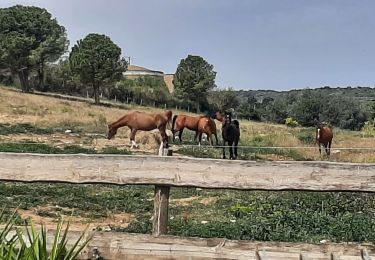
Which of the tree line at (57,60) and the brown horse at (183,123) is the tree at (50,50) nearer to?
the tree line at (57,60)

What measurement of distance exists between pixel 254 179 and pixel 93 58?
171ft

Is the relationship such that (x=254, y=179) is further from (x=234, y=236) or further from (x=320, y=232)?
(x=320, y=232)

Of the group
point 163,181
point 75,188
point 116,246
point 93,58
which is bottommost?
point 75,188

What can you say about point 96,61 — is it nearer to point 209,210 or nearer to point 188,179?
point 209,210

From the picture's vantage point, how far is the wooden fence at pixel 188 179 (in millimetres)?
3432

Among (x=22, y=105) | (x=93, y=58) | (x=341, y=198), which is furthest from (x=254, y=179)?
(x=93, y=58)

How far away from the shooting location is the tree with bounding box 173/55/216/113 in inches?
2723

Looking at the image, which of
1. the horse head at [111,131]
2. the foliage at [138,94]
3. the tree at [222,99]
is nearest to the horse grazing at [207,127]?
the horse head at [111,131]

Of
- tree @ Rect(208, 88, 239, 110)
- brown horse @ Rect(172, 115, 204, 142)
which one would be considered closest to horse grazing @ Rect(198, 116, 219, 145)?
brown horse @ Rect(172, 115, 204, 142)

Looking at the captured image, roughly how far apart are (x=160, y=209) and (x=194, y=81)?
218ft

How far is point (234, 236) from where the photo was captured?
498 cm

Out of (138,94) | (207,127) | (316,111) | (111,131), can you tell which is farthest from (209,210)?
(138,94)

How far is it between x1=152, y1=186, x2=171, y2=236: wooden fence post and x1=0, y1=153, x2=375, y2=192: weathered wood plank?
0.31ft

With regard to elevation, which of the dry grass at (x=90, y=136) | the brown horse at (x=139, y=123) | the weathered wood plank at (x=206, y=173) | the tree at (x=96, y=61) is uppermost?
the tree at (x=96, y=61)
